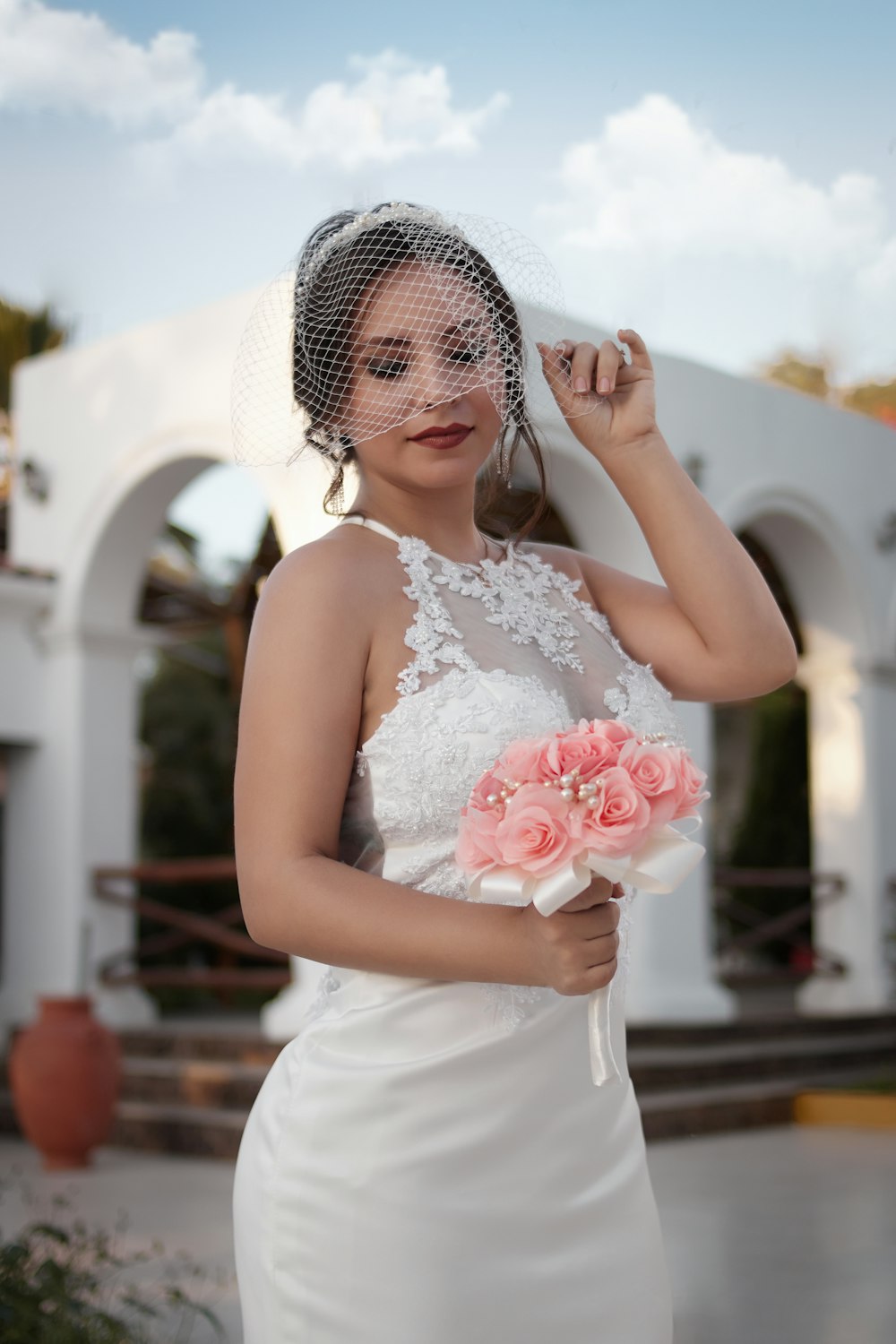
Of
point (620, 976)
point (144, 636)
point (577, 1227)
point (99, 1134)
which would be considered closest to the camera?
point (577, 1227)

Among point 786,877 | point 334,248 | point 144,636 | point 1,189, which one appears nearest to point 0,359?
point 144,636

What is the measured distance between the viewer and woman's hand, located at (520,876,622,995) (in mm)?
1441

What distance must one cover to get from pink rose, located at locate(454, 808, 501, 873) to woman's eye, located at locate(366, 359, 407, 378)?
0.62 m

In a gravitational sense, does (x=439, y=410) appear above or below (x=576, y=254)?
below

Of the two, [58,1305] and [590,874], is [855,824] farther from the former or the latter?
[590,874]

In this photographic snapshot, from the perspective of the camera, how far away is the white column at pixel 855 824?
10664 millimetres

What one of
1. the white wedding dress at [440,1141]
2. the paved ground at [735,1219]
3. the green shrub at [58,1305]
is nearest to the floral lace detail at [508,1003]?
the white wedding dress at [440,1141]

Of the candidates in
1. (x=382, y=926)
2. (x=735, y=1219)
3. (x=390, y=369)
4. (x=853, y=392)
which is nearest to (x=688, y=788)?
(x=382, y=926)

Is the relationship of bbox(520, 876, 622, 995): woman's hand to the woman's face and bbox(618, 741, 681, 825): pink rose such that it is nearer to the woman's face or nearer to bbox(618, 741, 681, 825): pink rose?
bbox(618, 741, 681, 825): pink rose

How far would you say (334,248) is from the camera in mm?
1965

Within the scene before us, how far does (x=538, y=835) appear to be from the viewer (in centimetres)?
138

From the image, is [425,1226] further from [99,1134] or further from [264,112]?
[99,1134]

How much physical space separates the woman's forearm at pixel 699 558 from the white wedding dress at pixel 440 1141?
24cm

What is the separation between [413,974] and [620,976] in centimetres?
44
